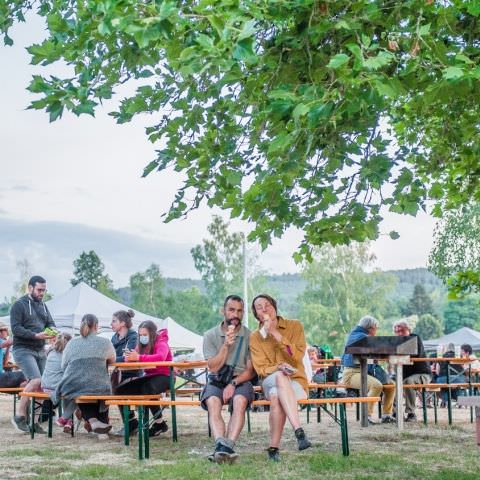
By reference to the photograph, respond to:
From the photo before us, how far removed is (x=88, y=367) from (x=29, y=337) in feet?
4.89

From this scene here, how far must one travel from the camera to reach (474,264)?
42938 millimetres

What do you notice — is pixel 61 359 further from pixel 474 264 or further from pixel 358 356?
pixel 474 264

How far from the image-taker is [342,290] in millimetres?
63219

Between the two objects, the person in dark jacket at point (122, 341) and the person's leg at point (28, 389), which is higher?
the person in dark jacket at point (122, 341)

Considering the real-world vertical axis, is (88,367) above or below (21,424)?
above

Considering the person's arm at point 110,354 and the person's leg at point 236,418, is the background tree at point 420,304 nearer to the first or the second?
the person's arm at point 110,354

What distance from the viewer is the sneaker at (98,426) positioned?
28.4ft

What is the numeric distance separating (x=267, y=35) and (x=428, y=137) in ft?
13.8

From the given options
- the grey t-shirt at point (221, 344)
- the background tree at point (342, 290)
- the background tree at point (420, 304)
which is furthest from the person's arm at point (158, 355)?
the background tree at point (420, 304)

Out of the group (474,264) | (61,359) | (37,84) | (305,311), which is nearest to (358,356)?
(61,359)

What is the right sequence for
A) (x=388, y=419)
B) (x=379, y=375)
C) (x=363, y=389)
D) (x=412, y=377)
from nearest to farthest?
(x=363, y=389) < (x=388, y=419) < (x=412, y=377) < (x=379, y=375)

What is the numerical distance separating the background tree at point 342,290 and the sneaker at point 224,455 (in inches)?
2174

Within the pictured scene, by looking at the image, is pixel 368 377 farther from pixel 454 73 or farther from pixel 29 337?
pixel 454 73

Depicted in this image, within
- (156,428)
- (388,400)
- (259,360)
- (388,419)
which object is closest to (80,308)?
(388,400)
